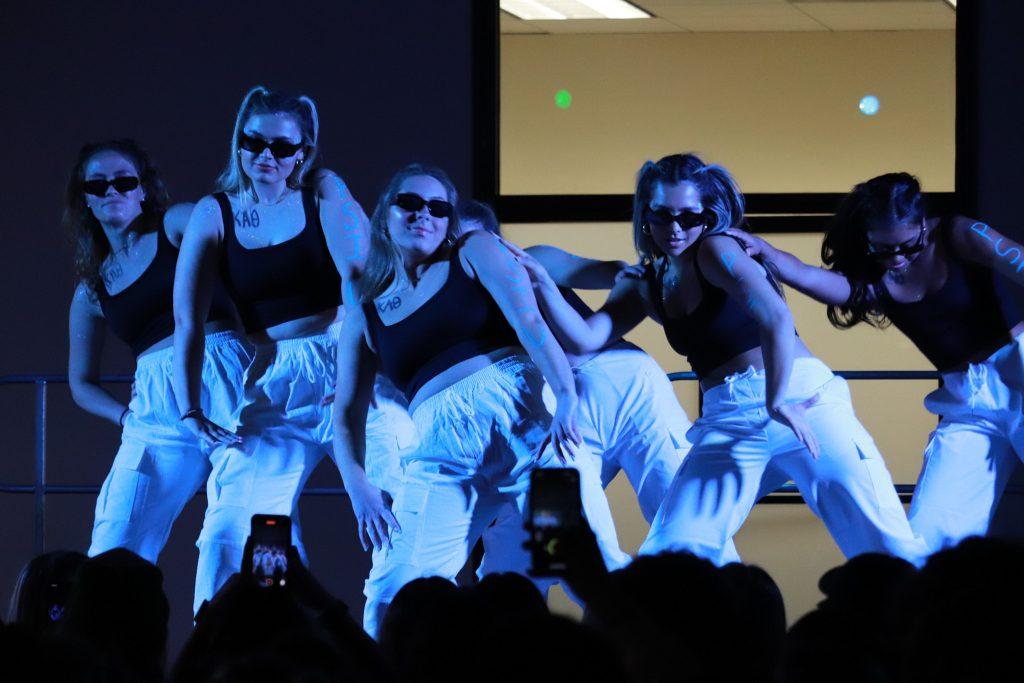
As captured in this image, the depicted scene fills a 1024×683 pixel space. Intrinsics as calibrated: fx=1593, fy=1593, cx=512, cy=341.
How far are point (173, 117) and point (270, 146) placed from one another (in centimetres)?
297

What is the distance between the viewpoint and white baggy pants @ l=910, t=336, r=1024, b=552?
436 cm

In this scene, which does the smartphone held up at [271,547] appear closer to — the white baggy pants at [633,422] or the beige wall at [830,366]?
the white baggy pants at [633,422]

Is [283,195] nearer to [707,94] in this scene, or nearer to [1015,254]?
[1015,254]

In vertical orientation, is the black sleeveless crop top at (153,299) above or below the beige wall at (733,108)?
below

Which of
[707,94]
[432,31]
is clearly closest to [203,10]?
[432,31]

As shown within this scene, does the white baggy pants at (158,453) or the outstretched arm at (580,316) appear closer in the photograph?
the outstretched arm at (580,316)

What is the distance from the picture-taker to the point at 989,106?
6.94 m

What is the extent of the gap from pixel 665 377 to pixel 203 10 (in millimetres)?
3409

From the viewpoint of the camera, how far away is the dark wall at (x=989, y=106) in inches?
272

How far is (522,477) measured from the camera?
4004 mm

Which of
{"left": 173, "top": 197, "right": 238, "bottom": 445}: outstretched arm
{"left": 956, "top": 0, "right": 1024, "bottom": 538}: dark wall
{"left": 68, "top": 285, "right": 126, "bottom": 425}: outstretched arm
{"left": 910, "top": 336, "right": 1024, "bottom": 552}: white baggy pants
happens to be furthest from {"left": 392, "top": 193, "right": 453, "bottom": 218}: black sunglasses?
{"left": 956, "top": 0, "right": 1024, "bottom": 538}: dark wall

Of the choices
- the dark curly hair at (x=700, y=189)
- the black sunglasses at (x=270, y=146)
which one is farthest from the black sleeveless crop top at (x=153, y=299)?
the dark curly hair at (x=700, y=189)

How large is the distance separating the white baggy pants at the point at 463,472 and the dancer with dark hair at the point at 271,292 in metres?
0.50

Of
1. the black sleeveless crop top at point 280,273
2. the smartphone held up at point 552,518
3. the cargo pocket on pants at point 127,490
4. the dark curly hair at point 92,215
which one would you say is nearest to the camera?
the smartphone held up at point 552,518
